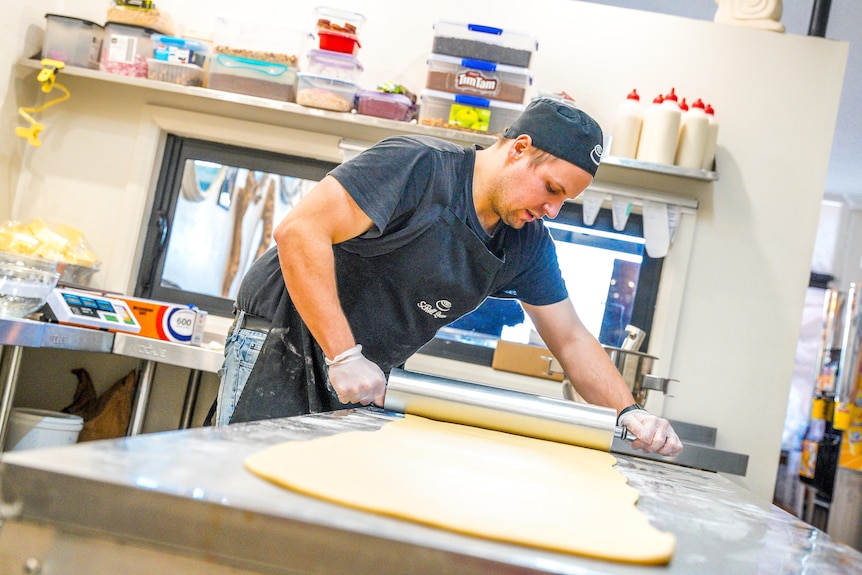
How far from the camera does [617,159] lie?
2770 mm

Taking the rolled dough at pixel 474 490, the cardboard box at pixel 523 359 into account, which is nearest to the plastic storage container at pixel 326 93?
the cardboard box at pixel 523 359

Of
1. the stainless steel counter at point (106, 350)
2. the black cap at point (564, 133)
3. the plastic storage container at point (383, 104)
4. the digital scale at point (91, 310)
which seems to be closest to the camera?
the black cap at point (564, 133)

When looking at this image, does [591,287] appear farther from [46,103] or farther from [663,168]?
[46,103]

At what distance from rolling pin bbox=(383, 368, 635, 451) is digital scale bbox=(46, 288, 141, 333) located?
135 centimetres

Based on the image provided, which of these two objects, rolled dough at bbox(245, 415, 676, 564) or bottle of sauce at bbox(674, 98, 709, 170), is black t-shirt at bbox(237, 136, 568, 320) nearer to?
rolled dough at bbox(245, 415, 676, 564)

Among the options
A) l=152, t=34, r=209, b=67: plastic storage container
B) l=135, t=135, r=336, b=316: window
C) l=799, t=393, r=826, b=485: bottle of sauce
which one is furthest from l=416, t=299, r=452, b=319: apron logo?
l=799, t=393, r=826, b=485: bottle of sauce

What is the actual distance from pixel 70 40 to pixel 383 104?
3.57 feet

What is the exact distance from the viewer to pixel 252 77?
9.50 feet

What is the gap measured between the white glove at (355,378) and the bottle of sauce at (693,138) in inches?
66.6

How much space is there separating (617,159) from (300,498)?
7.54 ft

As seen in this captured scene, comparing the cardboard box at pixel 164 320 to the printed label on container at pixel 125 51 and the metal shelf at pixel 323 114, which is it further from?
the printed label on container at pixel 125 51

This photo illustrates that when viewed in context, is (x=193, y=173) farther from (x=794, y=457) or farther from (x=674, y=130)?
(x=794, y=457)

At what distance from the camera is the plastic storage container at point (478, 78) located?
9.23ft

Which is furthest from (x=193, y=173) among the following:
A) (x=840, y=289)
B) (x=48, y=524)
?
(x=840, y=289)
